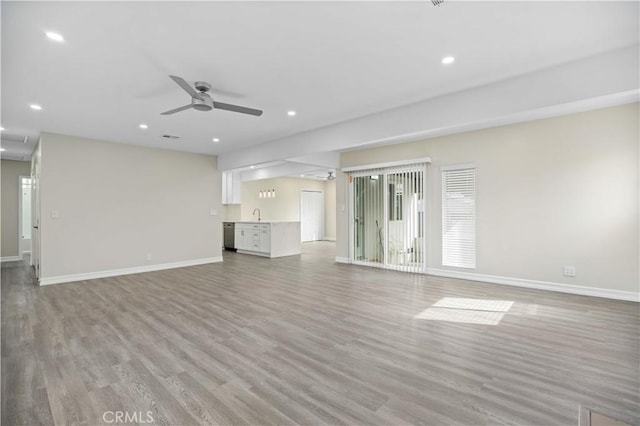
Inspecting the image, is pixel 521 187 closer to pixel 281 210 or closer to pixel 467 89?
pixel 467 89

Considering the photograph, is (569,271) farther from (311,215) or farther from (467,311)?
(311,215)

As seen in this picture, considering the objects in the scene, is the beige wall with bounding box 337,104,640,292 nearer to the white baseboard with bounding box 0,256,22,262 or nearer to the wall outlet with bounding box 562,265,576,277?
the wall outlet with bounding box 562,265,576,277

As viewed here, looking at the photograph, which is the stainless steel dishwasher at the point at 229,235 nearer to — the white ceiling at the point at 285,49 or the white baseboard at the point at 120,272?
the white baseboard at the point at 120,272

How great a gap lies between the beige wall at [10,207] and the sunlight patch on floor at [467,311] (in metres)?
10.1

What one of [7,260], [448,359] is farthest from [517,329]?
[7,260]

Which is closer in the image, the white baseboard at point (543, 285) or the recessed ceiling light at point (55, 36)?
the recessed ceiling light at point (55, 36)

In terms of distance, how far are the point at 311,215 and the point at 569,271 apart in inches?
377

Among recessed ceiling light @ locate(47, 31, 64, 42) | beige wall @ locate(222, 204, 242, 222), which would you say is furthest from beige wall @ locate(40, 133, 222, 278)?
recessed ceiling light @ locate(47, 31, 64, 42)

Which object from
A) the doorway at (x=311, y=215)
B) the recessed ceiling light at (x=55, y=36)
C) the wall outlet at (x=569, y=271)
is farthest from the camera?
the doorway at (x=311, y=215)

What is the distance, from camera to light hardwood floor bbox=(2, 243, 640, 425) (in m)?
1.91

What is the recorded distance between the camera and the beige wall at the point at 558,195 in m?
4.11
